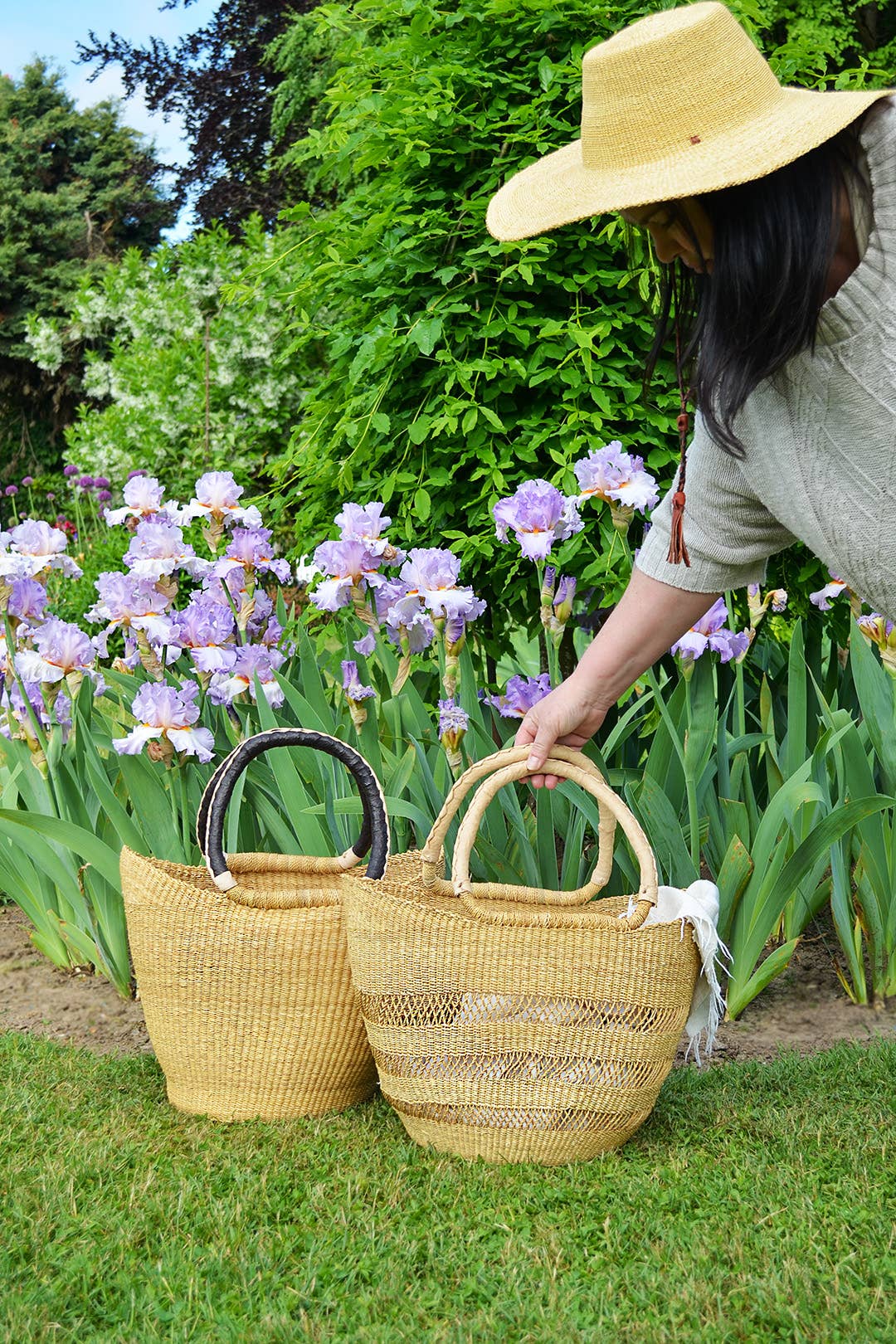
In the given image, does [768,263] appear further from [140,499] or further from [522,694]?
[140,499]

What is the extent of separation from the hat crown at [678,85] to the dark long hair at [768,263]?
0.33ft

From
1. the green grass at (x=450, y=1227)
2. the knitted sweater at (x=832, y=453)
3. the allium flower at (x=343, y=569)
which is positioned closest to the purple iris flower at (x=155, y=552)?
the allium flower at (x=343, y=569)

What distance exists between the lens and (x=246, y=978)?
6.77 feet

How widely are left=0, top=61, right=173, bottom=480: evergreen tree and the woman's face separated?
1177 cm

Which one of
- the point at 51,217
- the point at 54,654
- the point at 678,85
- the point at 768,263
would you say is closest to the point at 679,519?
the point at 768,263

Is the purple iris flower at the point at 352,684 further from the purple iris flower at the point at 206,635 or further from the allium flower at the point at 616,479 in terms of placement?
the allium flower at the point at 616,479

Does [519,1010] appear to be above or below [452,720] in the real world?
below

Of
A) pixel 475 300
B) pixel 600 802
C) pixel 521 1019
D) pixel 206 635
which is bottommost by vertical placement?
pixel 521 1019

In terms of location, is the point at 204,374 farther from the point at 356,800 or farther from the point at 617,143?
the point at 617,143

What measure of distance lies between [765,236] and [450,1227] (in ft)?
4.61

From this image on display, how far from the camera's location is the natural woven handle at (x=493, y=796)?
78.9 inches

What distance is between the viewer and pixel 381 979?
6.30 ft

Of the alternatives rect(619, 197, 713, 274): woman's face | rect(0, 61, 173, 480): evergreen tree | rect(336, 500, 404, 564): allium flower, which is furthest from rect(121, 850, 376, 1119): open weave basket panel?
rect(0, 61, 173, 480): evergreen tree

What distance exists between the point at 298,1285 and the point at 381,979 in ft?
1.51
